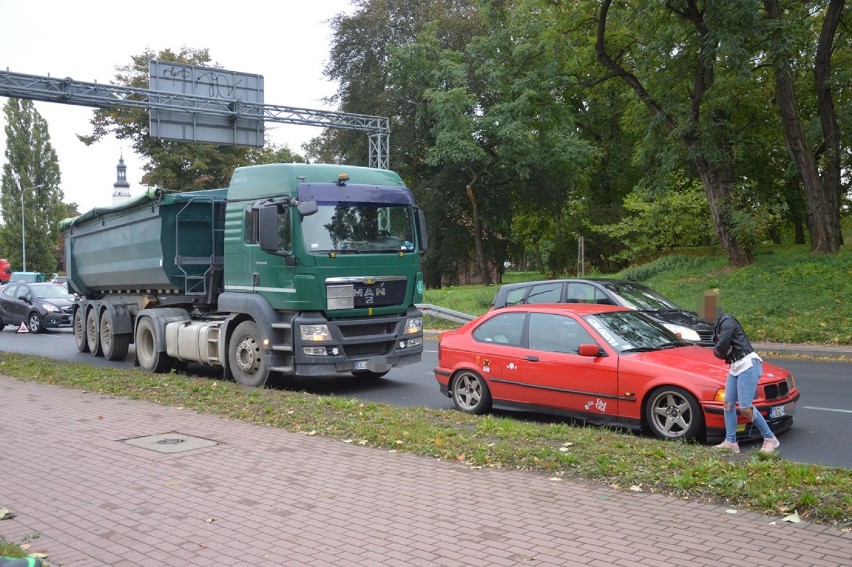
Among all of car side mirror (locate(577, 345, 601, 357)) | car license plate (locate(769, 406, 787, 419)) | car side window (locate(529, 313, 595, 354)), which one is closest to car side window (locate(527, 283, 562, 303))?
car side window (locate(529, 313, 595, 354))

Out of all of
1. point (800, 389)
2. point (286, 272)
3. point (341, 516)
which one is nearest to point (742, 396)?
point (341, 516)

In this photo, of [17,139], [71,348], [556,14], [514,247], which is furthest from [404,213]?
[17,139]

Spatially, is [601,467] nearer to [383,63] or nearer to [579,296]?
[579,296]

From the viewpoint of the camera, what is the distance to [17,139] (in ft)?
233

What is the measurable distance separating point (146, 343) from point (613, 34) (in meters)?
18.7

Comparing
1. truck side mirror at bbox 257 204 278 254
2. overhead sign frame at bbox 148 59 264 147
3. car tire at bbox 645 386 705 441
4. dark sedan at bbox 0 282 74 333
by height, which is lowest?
car tire at bbox 645 386 705 441

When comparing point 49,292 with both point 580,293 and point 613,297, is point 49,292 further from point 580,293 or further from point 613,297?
point 613,297

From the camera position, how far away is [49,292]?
2691 centimetres

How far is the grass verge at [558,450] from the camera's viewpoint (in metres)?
5.65

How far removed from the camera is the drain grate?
7.86 metres

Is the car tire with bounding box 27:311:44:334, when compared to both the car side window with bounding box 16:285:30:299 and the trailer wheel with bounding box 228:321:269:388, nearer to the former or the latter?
the car side window with bounding box 16:285:30:299

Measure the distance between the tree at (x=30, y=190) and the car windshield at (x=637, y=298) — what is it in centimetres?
6636

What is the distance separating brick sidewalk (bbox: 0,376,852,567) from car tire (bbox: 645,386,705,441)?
201cm

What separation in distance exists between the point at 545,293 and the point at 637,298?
1596mm
